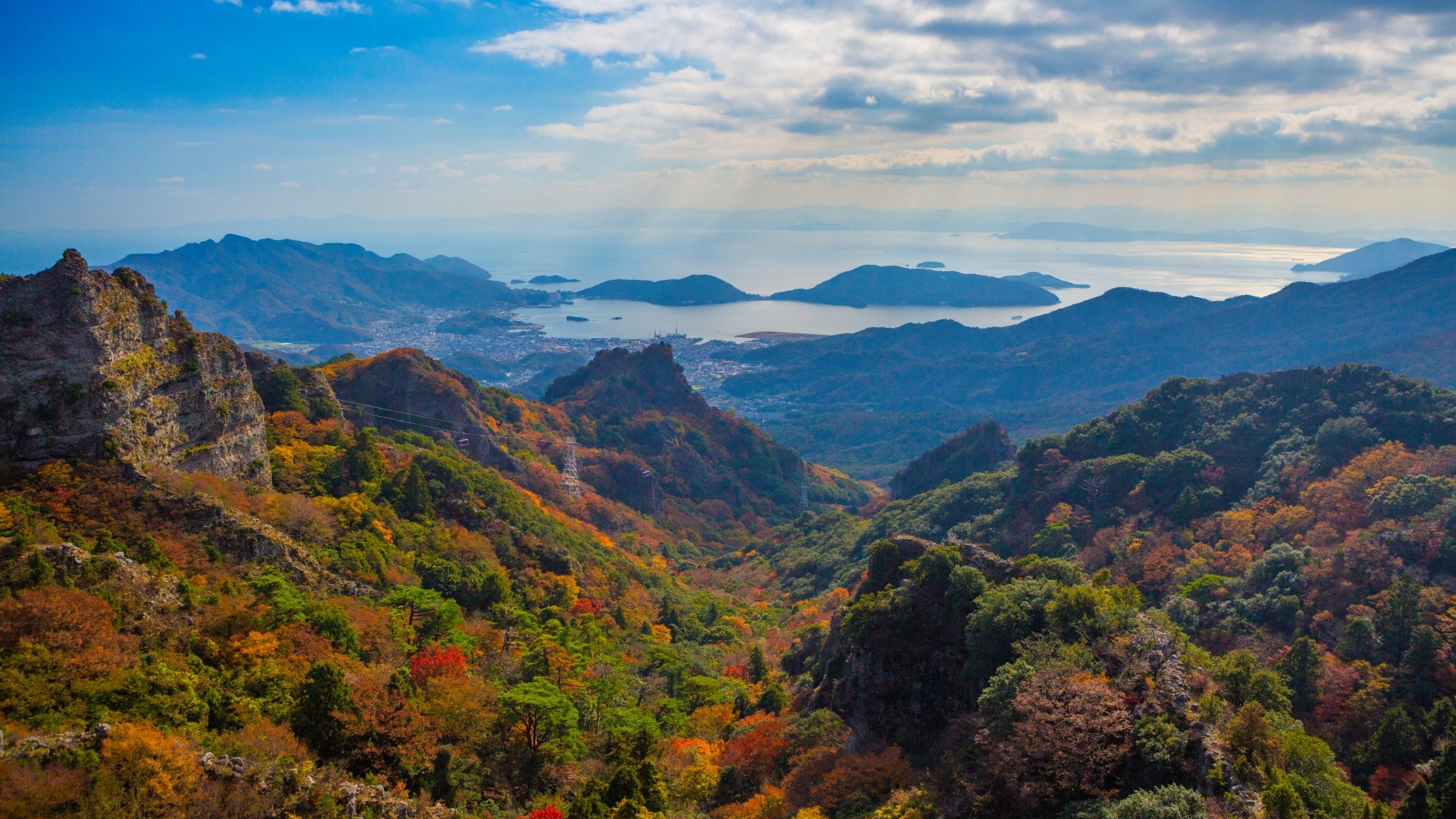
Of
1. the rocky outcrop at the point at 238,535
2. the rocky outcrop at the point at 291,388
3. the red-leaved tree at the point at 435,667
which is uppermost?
the rocky outcrop at the point at 291,388

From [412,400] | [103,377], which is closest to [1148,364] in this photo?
[412,400]

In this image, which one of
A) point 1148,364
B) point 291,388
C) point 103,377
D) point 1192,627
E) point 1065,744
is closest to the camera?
point 1065,744

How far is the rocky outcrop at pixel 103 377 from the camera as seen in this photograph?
25156 mm

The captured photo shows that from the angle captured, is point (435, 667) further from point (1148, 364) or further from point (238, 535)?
point (1148, 364)

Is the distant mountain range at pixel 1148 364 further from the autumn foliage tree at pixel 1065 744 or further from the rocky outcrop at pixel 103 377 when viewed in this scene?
the autumn foliage tree at pixel 1065 744

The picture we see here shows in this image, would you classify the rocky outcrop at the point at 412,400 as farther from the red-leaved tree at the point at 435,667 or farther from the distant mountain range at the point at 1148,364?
the distant mountain range at the point at 1148,364

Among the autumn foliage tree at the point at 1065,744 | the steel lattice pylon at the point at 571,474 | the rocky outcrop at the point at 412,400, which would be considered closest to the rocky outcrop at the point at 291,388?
the rocky outcrop at the point at 412,400

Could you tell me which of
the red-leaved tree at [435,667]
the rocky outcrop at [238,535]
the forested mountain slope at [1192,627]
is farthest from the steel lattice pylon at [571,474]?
the red-leaved tree at [435,667]

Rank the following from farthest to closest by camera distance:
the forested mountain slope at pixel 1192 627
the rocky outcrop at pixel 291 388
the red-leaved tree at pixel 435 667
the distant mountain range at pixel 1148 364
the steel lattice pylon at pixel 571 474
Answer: the distant mountain range at pixel 1148 364 < the steel lattice pylon at pixel 571 474 < the rocky outcrop at pixel 291 388 < the red-leaved tree at pixel 435 667 < the forested mountain slope at pixel 1192 627

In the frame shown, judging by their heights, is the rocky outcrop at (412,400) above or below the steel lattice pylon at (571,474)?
above

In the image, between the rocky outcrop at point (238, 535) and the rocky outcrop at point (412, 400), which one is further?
the rocky outcrop at point (412, 400)

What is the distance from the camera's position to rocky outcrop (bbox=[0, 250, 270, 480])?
25.2 metres

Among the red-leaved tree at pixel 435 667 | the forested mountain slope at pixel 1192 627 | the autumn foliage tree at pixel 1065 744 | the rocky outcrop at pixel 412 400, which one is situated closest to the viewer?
the autumn foliage tree at pixel 1065 744

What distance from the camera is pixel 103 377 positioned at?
2653 cm
